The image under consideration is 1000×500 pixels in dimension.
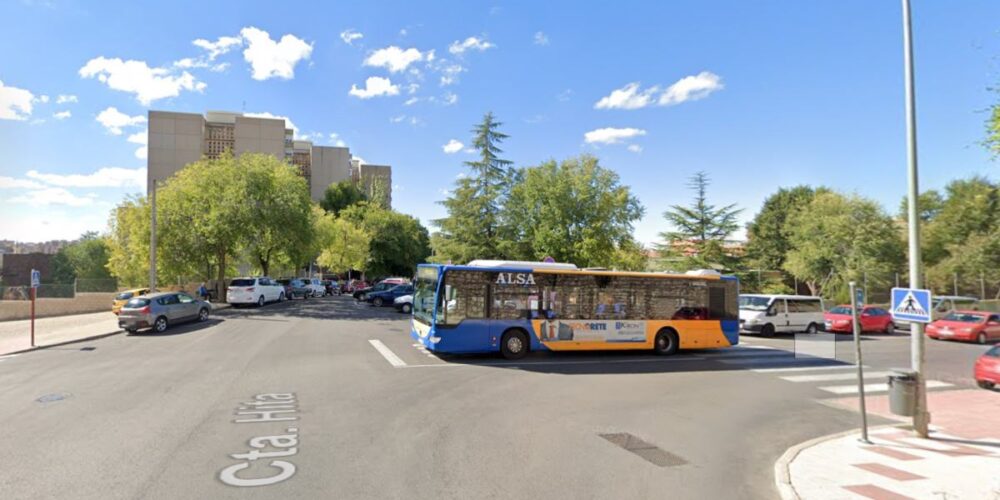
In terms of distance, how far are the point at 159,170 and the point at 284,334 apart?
78.1 m

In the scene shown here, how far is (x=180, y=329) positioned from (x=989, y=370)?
27.1m

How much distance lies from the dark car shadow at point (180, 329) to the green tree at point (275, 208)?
8.47 m

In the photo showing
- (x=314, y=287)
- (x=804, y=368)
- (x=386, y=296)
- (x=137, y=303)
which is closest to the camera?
(x=804, y=368)

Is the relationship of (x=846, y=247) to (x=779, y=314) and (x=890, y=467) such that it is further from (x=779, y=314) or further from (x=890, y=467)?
(x=890, y=467)

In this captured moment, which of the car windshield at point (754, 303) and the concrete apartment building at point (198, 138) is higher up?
the concrete apartment building at point (198, 138)

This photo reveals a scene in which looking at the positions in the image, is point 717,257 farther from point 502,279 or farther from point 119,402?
point 119,402

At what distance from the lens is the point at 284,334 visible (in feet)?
66.3

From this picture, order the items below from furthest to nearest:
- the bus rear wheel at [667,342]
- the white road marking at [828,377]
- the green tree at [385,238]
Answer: the green tree at [385,238] < the bus rear wheel at [667,342] < the white road marking at [828,377]

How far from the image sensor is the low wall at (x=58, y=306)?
27094 millimetres

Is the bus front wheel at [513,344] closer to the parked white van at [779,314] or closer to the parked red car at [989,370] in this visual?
the parked red car at [989,370]

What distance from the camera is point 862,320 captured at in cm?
2711

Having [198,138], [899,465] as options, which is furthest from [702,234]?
[198,138]

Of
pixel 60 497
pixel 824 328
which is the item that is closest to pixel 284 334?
pixel 60 497

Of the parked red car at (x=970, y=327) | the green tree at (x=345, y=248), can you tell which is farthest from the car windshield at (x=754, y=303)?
the green tree at (x=345, y=248)
